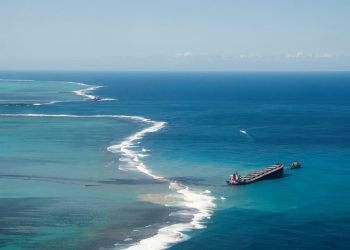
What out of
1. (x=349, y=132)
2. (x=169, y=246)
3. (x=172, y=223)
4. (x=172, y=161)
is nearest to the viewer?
(x=169, y=246)

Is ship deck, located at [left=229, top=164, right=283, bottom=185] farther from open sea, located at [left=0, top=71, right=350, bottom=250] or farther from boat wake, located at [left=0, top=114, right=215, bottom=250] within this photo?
boat wake, located at [left=0, top=114, right=215, bottom=250]

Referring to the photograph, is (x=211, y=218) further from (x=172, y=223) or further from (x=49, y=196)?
(x=49, y=196)

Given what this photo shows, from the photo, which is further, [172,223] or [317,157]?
[317,157]

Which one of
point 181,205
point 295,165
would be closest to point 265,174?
point 295,165

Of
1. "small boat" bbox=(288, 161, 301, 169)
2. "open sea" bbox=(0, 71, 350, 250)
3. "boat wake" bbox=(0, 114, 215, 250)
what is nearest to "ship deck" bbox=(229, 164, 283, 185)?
"open sea" bbox=(0, 71, 350, 250)

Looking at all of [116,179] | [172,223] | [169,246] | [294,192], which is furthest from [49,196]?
[294,192]

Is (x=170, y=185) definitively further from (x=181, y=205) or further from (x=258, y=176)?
(x=258, y=176)

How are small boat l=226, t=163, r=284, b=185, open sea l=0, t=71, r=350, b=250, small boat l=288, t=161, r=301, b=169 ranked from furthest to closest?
1. small boat l=288, t=161, r=301, b=169
2. small boat l=226, t=163, r=284, b=185
3. open sea l=0, t=71, r=350, b=250
